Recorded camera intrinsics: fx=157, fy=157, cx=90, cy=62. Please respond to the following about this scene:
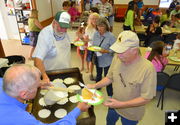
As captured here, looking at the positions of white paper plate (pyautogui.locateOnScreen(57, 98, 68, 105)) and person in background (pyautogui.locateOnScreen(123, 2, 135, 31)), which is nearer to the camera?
white paper plate (pyautogui.locateOnScreen(57, 98, 68, 105))

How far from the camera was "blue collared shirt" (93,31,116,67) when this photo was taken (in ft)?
9.48

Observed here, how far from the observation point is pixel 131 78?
5.22 ft

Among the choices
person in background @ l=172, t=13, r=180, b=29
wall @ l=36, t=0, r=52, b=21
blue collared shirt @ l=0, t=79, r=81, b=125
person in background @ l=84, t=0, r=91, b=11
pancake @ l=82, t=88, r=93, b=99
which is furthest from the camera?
person in background @ l=84, t=0, r=91, b=11

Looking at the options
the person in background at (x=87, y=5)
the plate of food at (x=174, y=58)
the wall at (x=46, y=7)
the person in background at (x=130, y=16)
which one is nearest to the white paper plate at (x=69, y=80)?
the plate of food at (x=174, y=58)

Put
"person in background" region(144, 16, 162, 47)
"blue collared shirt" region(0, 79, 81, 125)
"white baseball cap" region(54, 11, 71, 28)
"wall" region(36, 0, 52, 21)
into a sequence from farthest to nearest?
"wall" region(36, 0, 52, 21) < "person in background" region(144, 16, 162, 47) < "white baseball cap" region(54, 11, 71, 28) < "blue collared shirt" region(0, 79, 81, 125)

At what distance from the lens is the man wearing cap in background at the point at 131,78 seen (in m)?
1.50

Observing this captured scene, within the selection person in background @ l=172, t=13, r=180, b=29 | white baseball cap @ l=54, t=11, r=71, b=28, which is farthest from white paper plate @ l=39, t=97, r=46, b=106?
person in background @ l=172, t=13, r=180, b=29

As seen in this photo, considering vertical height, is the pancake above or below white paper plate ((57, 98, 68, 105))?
above

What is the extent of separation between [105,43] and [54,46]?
3.65 feet

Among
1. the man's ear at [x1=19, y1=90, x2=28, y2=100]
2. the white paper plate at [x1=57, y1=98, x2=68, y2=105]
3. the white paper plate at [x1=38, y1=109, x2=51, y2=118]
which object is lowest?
the white paper plate at [x1=38, y1=109, x2=51, y2=118]

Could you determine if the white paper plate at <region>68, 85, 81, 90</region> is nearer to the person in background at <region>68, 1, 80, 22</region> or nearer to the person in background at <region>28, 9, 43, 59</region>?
the person in background at <region>28, 9, 43, 59</region>

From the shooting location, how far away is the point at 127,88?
165 cm

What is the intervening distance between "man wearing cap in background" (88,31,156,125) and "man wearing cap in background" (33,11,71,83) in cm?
81

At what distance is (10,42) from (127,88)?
19.8 ft
